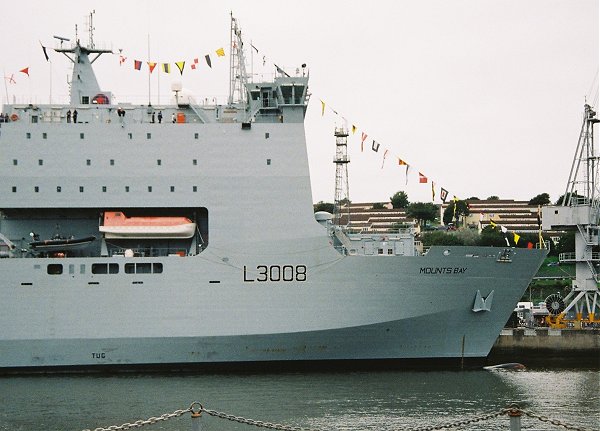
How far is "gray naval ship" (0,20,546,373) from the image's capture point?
Result: 23.0m

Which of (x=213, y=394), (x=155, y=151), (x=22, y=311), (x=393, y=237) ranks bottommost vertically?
(x=213, y=394)

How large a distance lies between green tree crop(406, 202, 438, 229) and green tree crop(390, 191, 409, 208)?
34.9 feet

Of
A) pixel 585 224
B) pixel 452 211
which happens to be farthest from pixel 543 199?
pixel 585 224

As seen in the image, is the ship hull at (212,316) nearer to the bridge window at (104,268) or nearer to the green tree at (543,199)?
the bridge window at (104,268)

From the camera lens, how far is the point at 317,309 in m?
23.1

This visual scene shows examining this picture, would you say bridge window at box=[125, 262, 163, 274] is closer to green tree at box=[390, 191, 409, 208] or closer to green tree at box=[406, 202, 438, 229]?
green tree at box=[406, 202, 438, 229]

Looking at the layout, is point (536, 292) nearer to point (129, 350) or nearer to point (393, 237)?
point (393, 237)

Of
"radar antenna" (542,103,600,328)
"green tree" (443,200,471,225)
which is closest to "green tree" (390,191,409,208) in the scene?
"green tree" (443,200,471,225)

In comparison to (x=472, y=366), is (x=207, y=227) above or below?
above

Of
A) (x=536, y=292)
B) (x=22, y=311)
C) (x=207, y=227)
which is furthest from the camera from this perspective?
(x=536, y=292)

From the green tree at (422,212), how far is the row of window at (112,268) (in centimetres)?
4683

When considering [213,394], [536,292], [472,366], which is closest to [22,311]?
[213,394]

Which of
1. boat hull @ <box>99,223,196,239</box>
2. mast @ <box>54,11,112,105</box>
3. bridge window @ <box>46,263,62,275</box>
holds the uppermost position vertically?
mast @ <box>54,11,112,105</box>

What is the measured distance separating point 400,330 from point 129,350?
6.37 metres
